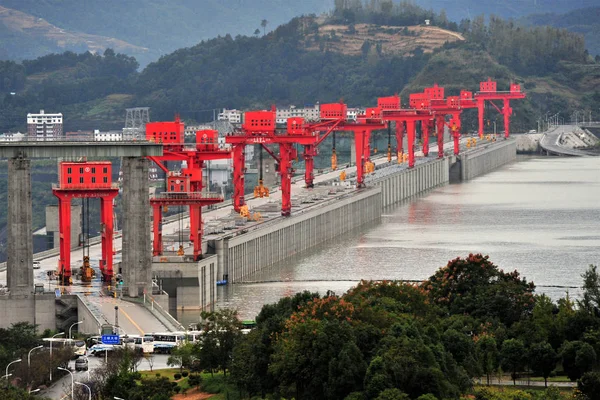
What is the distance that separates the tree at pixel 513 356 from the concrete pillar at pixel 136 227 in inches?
570

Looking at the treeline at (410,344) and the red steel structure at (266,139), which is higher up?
the red steel structure at (266,139)

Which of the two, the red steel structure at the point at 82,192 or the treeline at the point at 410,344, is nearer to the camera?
the treeline at the point at 410,344

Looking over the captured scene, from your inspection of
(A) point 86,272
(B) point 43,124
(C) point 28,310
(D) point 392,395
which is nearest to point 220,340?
(D) point 392,395

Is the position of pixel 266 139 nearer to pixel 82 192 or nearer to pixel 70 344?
pixel 82 192

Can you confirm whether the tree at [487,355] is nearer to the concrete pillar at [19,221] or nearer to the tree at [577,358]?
the tree at [577,358]

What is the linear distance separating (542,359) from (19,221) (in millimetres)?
17462

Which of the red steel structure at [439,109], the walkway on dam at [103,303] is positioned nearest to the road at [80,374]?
the walkway on dam at [103,303]

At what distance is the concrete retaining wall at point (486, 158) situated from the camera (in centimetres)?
13438

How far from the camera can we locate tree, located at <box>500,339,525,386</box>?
41938mm

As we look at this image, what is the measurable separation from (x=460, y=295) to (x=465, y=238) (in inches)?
1308

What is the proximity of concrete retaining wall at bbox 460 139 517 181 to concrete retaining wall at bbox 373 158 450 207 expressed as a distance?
3023 millimetres

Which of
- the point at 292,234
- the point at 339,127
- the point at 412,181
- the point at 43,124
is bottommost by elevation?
the point at 292,234

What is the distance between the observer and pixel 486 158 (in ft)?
473

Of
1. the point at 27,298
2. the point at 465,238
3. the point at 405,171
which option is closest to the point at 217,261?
the point at 27,298
